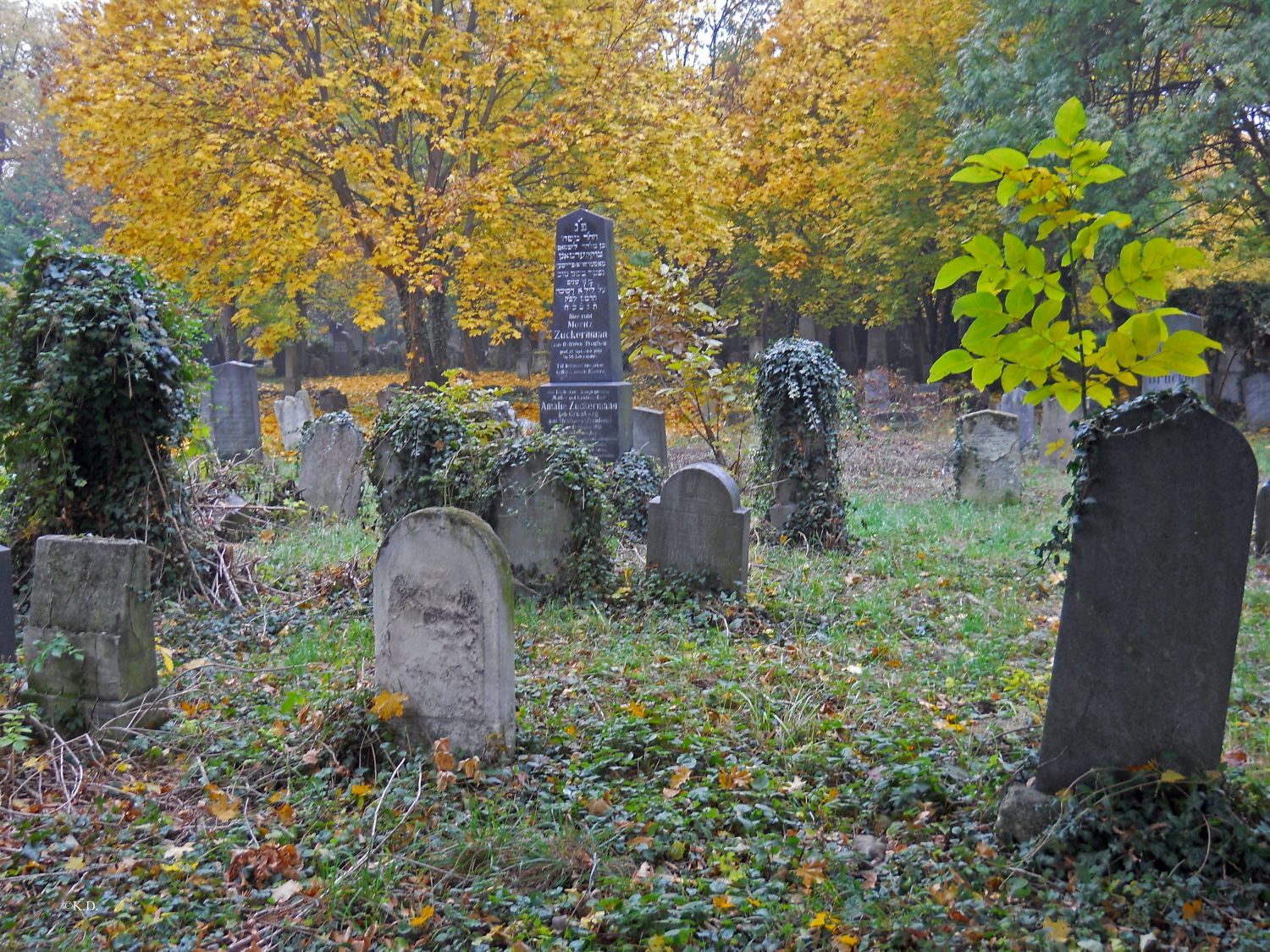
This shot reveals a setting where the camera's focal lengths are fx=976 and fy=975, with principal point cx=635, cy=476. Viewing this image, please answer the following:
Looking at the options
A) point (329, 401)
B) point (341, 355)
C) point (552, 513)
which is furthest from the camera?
point (341, 355)

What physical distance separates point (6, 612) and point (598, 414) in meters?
7.23

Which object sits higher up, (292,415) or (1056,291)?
(1056,291)

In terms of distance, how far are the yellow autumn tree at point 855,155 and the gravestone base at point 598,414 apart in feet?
34.1

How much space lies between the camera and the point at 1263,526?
8.50 m

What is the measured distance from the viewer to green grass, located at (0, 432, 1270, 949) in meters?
3.18

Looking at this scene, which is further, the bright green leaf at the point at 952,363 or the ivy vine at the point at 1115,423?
the ivy vine at the point at 1115,423

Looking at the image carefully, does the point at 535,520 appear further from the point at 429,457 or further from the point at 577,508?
the point at 429,457

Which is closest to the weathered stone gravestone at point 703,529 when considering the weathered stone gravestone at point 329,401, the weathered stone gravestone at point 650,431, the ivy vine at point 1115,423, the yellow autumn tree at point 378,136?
the ivy vine at point 1115,423

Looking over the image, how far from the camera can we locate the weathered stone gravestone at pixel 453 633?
4602mm

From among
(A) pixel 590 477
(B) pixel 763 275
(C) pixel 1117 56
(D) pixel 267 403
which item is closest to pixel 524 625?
(A) pixel 590 477

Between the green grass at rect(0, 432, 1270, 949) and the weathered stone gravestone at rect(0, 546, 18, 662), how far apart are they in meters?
0.95

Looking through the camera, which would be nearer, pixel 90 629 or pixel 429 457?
pixel 90 629

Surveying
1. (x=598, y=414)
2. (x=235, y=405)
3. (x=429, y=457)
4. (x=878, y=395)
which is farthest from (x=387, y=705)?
(x=878, y=395)

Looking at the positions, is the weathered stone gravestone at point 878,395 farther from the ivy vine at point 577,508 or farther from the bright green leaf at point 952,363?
the bright green leaf at point 952,363
